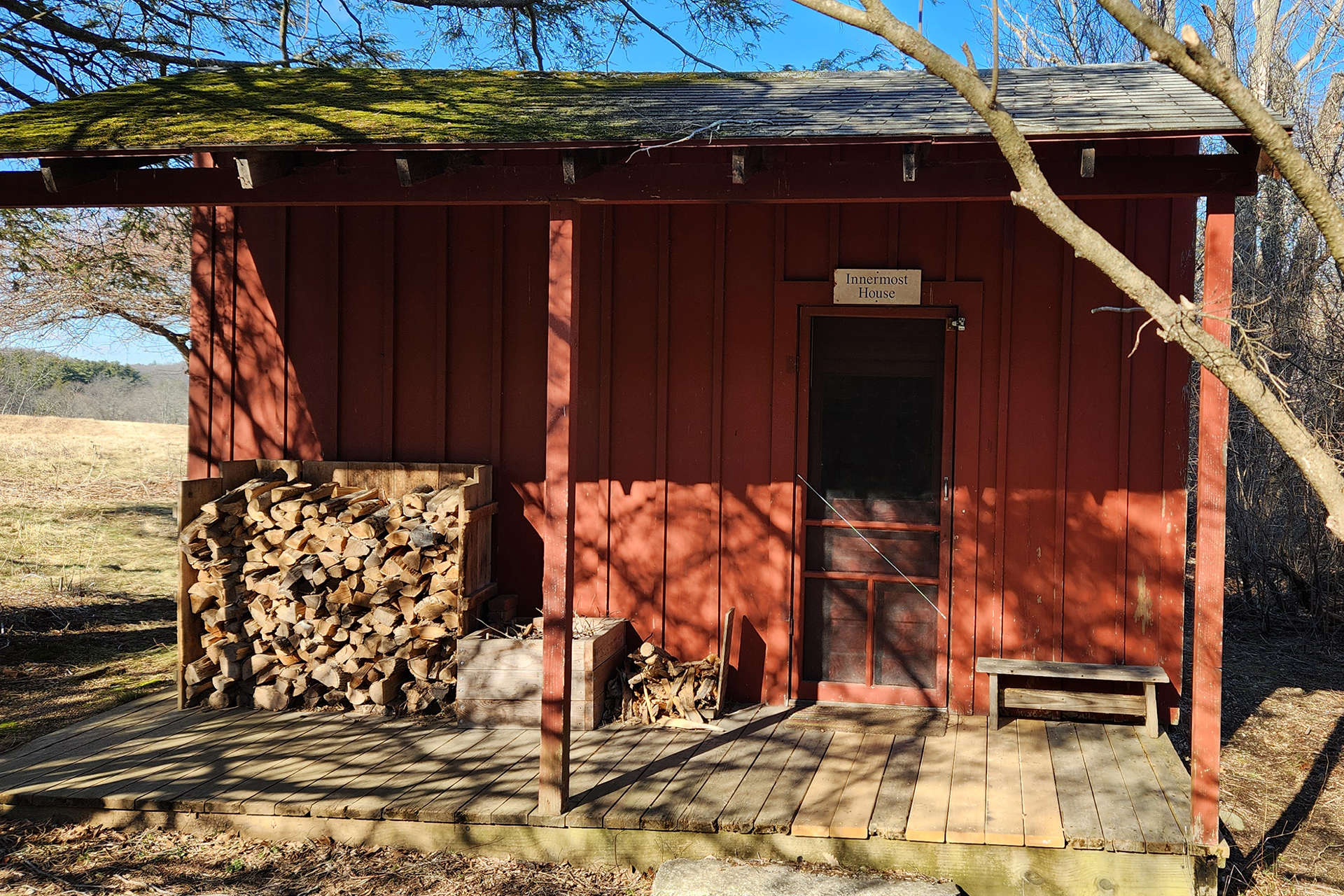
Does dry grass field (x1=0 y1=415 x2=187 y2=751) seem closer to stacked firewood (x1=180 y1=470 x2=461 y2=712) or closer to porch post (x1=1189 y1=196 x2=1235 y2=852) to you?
stacked firewood (x1=180 y1=470 x2=461 y2=712)

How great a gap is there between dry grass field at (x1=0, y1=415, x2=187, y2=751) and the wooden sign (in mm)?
4864

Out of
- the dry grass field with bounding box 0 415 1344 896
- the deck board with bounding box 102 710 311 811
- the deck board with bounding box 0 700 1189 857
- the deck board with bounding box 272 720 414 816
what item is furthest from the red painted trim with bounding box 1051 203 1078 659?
the deck board with bounding box 102 710 311 811

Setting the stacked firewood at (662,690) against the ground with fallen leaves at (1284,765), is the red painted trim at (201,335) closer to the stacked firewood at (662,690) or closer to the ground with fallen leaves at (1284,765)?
the stacked firewood at (662,690)

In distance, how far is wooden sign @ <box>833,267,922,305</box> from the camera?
5.62 m

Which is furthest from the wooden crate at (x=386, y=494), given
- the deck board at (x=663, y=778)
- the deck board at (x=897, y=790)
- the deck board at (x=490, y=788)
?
the deck board at (x=897, y=790)

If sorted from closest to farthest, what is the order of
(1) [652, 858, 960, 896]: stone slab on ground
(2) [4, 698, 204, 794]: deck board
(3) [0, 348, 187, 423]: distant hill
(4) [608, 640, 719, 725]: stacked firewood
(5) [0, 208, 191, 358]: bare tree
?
(1) [652, 858, 960, 896]: stone slab on ground < (2) [4, 698, 204, 794]: deck board < (4) [608, 640, 719, 725]: stacked firewood < (5) [0, 208, 191, 358]: bare tree < (3) [0, 348, 187, 423]: distant hill

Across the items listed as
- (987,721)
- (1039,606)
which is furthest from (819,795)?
(1039,606)

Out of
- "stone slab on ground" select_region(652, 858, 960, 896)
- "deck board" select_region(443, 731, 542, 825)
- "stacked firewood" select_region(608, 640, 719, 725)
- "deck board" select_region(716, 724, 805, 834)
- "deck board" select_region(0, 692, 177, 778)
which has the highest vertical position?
"stacked firewood" select_region(608, 640, 719, 725)

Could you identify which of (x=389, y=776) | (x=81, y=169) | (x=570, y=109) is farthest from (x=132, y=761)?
(x=570, y=109)

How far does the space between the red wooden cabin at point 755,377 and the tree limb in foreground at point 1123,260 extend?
239cm

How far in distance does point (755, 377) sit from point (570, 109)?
1787 mm

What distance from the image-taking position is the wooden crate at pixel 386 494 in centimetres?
555

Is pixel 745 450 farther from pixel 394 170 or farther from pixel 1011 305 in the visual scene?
pixel 394 170

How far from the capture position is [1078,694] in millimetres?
5406
